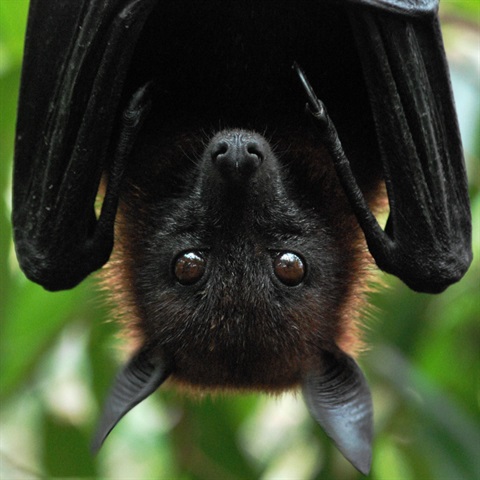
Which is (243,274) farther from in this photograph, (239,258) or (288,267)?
(288,267)

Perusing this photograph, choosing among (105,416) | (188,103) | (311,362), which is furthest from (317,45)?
(105,416)

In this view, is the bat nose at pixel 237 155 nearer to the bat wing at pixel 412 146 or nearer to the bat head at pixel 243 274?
the bat head at pixel 243 274

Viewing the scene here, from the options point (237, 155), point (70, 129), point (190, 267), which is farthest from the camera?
point (190, 267)

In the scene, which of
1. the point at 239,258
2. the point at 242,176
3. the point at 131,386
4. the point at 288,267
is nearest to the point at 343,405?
the point at 288,267

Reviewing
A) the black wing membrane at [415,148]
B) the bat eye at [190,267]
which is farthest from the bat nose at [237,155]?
the black wing membrane at [415,148]

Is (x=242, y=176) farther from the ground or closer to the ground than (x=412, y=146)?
closer to the ground

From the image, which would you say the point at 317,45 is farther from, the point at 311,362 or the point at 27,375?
the point at 27,375
